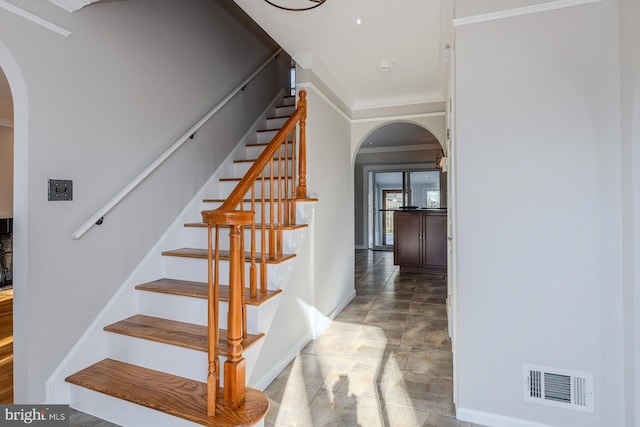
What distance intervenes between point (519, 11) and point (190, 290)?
8.09 feet

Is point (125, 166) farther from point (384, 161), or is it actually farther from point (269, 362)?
point (384, 161)

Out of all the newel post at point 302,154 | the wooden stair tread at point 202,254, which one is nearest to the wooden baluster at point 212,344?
the wooden stair tread at point 202,254

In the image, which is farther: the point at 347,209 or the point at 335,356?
the point at 347,209

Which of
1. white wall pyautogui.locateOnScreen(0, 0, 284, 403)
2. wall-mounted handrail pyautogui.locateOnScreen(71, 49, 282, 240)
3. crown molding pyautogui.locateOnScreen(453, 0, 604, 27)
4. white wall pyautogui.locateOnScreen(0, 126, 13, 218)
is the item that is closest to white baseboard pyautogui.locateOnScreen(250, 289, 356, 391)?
white wall pyautogui.locateOnScreen(0, 0, 284, 403)

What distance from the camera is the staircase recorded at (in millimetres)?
1619

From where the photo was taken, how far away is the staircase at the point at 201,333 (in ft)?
5.31

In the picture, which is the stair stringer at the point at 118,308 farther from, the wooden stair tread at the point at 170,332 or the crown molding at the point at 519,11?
the crown molding at the point at 519,11

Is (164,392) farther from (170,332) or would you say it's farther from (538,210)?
(538,210)

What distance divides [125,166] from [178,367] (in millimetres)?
1332

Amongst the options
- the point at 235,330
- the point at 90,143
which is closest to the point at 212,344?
the point at 235,330

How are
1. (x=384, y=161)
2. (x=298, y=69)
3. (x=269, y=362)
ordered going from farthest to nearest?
(x=384, y=161) → (x=298, y=69) → (x=269, y=362)

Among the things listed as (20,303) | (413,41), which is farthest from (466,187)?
(20,303)

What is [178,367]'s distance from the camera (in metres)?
1.95

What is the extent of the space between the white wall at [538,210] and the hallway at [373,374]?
0.32m
